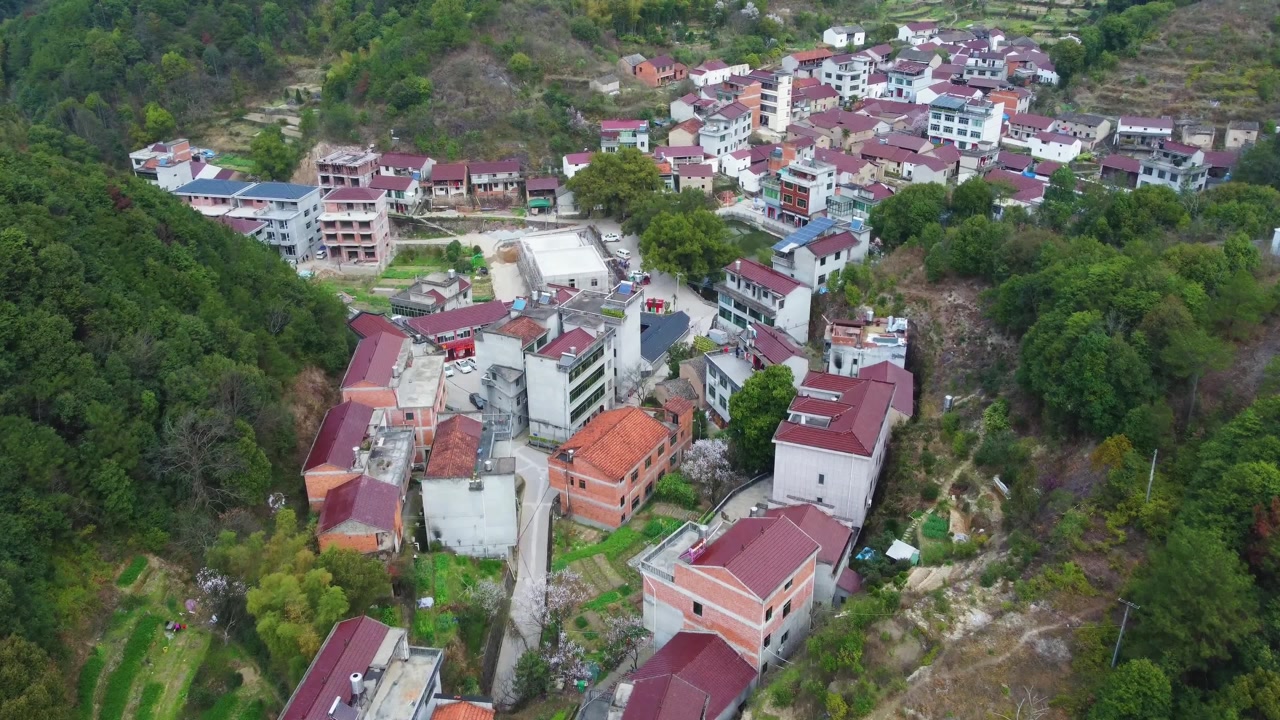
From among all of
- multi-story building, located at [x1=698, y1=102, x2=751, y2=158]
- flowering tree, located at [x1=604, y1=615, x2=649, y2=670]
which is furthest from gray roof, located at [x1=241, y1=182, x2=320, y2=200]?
flowering tree, located at [x1=604, y1=615, x2=649, y2=670]

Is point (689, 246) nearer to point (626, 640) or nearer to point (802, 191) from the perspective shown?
point (802, 191)

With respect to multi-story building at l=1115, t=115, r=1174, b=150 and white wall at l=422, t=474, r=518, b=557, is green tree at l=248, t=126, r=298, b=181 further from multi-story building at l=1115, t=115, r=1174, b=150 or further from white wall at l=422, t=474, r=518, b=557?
multi-story building at l=1115, t=115, r=1174, b=150

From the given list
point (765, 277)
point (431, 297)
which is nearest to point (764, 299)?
point (765, 277)

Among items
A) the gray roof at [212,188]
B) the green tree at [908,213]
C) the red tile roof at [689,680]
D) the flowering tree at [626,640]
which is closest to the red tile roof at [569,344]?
the flowering tree at [626,640]

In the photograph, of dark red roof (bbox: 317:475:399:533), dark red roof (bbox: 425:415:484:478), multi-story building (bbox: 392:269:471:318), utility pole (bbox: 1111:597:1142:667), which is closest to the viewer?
utility pole (bbox: 1111:597:1142:667)

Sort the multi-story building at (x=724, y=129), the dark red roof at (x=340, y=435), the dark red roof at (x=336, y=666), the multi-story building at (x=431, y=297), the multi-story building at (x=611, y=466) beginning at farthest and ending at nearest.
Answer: the multi-story building at (x=724, y=129) < the multi-story building at (x=431, y=297) < the multi-story building at (x=611, y=466) < the dark red roof at (x=340, y=435) < the dark red roof at (x=336, y=666)

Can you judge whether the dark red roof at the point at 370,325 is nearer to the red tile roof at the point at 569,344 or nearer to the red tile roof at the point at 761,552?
the red tile roof at the point at 569,344
